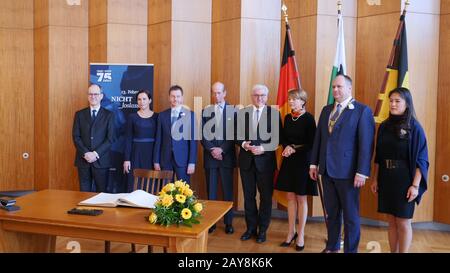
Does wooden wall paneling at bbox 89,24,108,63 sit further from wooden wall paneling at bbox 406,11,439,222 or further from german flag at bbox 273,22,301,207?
wooden wall paneling at bbox 406,11,439,222

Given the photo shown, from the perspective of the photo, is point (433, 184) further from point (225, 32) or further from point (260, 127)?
point (225, 32)

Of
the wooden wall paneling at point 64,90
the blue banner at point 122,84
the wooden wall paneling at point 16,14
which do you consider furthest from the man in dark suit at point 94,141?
the wooden wall paneling at point 16,14

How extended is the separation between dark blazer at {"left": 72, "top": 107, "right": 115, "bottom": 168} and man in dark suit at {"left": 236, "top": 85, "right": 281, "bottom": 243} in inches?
58.0

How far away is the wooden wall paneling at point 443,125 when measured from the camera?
527 cm

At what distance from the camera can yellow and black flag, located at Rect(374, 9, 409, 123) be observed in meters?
4.78

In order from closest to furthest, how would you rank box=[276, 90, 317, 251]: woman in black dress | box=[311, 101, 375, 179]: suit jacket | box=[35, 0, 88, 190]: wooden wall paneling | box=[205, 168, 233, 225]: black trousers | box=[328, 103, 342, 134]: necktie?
box=[311, 101, 375, 179]: suit jacket < box=[328, 103, 342, 134]: necktie < box=[276, 90, 317, 251]: woman in black dress < box=[205, 168, 233, 225]: black trousers < box=[35, 0, 88, 190]: wooden wall paneling

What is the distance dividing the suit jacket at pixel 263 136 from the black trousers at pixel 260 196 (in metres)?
0.08

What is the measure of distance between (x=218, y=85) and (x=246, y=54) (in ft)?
3.17

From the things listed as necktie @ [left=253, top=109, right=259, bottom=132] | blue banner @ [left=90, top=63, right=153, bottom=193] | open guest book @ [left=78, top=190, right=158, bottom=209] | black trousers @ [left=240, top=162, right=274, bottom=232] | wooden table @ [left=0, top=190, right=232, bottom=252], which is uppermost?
blue banner @ [left=90, top=63, right=153, bottom=193]

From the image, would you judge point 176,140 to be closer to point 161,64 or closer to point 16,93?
point 161,64

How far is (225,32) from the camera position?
235 inches

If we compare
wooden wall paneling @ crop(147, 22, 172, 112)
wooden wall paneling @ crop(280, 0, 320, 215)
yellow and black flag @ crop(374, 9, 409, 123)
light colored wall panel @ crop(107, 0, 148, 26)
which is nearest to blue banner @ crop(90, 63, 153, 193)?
wooden wall paneling @ crop(147, 22, 172, 112)

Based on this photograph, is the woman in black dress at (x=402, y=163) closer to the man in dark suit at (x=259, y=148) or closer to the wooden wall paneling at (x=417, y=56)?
the man in dark suit at (x=259, y=148)
